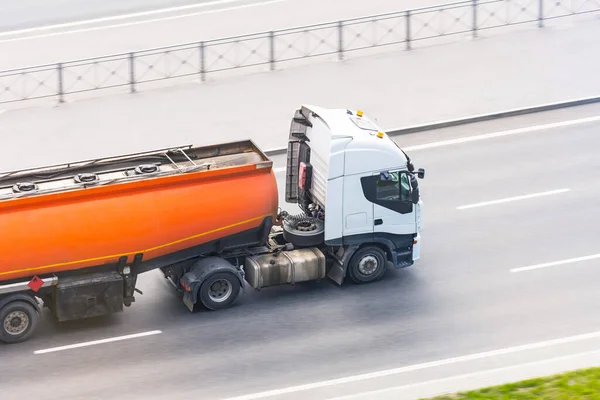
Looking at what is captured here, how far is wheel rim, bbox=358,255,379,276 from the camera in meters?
23.2

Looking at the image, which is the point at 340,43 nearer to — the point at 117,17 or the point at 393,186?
the point at 117,17

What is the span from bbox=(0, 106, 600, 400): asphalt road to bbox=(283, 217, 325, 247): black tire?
3.02 ft

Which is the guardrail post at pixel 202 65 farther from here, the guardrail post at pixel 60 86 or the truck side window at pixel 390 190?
the truck side window at pixel 390 190

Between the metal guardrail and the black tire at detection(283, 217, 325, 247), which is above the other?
the metal guardrail

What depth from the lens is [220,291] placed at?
22281 millimetres

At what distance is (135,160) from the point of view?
22.6m

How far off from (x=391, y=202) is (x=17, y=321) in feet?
23.1

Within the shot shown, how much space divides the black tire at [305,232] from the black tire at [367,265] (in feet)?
2.50

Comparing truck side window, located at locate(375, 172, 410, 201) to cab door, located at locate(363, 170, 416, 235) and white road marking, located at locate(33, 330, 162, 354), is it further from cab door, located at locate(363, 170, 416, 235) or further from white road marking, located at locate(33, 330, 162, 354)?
white road marking, located at locate(33, 330, 162, 354)

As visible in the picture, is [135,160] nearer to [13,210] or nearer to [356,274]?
[13,210]

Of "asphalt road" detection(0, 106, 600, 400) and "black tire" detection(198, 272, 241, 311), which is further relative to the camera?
"black tire" detection(198, 272, 241, 311)

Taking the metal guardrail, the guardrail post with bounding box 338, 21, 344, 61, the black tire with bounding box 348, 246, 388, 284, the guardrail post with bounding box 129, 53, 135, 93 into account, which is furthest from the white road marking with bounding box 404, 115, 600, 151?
the guardrail post with bounding box 129, 53, 135, 93

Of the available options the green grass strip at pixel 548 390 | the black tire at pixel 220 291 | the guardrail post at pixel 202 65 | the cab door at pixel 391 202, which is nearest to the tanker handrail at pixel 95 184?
the black tire at pixel 220 291

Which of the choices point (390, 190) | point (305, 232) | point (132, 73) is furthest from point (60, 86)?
point (390, 190)
